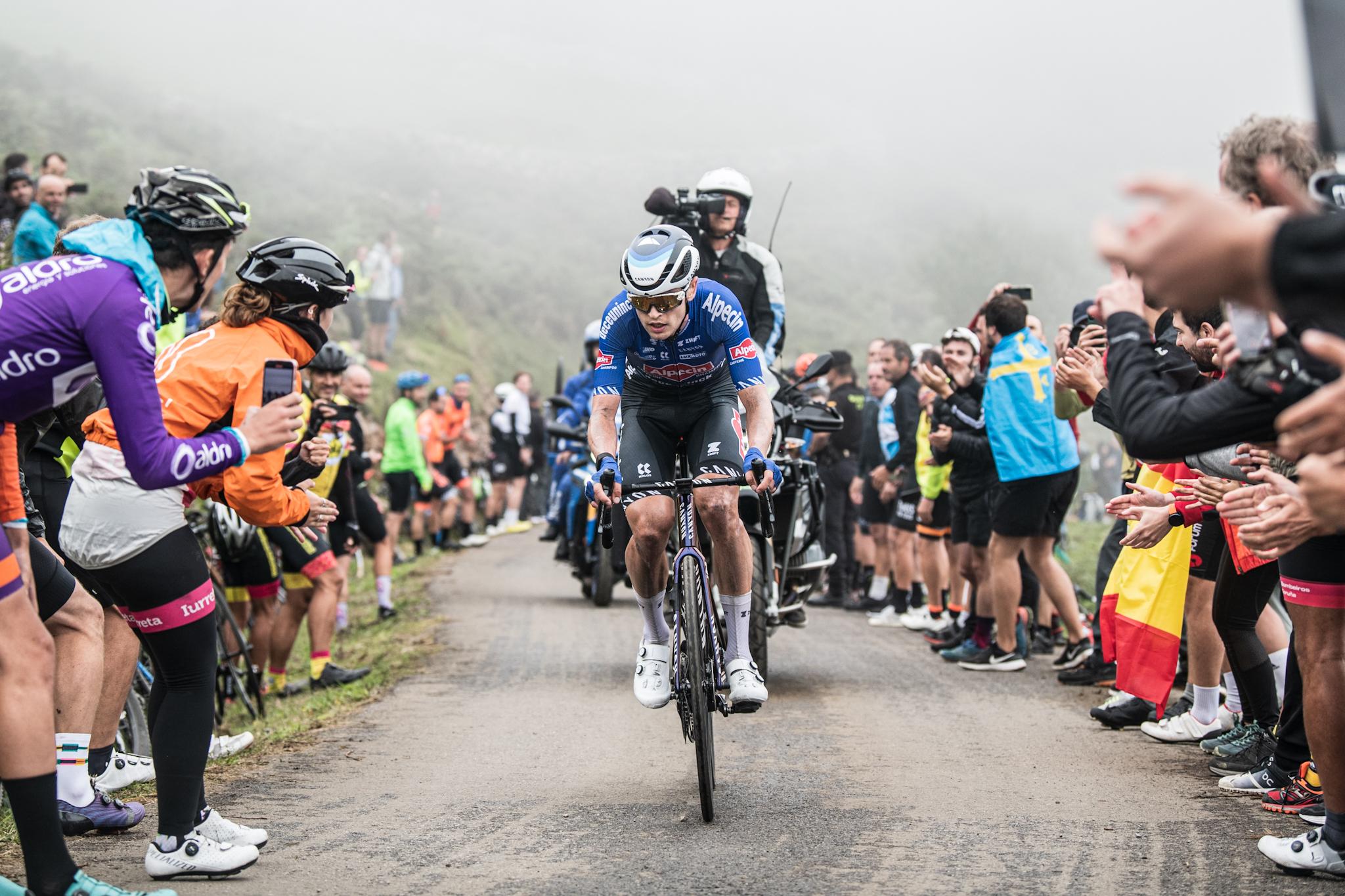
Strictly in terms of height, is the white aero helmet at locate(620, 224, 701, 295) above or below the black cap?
above

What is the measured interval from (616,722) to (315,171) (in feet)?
173

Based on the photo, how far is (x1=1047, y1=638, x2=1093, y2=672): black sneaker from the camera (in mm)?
10148

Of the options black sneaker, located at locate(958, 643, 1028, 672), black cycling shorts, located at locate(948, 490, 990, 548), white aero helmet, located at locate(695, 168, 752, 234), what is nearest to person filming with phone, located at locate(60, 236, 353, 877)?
white aero helmet, located at locate(695, 168, 752, 234)

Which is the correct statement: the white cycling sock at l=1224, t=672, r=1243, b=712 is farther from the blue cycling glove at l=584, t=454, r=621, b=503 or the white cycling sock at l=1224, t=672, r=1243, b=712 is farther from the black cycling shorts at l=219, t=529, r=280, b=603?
the black cycling shorts at l=219, t=529, r=280, b=603

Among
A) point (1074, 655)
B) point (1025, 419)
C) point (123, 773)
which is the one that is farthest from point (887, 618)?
point (123, 773)

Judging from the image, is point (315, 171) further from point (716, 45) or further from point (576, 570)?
point (716, 45)

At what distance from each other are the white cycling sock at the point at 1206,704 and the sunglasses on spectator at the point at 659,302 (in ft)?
11.7

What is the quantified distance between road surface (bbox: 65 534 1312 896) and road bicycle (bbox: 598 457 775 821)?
14.6 inches

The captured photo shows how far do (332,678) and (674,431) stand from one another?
13.7 ft

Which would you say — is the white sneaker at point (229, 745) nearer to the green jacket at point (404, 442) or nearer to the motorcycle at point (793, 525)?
the motorcycle at point (793, 525)

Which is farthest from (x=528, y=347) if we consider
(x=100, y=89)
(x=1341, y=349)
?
(x=1341, y=349)

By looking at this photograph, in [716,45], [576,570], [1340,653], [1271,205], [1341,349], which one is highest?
[716,45]

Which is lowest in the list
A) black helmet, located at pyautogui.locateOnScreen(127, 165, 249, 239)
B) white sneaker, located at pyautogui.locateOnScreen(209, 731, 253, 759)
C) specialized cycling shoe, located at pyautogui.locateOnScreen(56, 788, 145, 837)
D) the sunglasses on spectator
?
white sneaker, located at pyautogui.locateOnScreen(209, 731, 253, 759)

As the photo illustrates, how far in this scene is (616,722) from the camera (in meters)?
8.08
